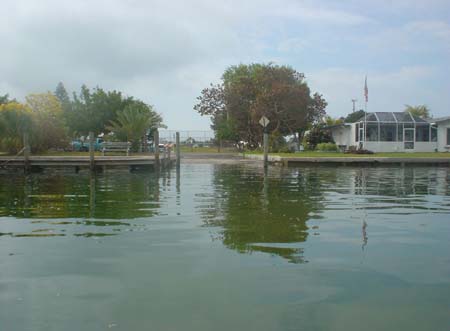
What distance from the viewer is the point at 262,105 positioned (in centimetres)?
4512

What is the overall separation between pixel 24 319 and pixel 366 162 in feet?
85.5

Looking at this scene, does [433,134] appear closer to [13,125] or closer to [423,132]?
[423,132]

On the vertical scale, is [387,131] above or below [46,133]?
above

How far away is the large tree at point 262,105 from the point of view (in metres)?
44.9

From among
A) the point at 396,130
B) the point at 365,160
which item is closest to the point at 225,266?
the point at 365,160

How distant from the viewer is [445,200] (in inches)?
492

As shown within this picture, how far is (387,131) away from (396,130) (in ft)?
2.47

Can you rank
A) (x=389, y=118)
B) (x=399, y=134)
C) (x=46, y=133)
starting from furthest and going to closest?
1. (x=389, y=118)
2. (x=399, y=134)
3. (x=46, y=133)

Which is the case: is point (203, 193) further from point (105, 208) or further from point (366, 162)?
point (366, 162)

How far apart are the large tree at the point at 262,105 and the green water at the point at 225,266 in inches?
1270

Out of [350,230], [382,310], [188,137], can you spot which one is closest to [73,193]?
[350,230]

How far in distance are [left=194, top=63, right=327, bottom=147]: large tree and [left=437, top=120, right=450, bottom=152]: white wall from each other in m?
11.9

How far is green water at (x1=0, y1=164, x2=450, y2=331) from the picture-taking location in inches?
170

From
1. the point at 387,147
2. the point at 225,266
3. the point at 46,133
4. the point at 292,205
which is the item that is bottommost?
the point at 225,266
